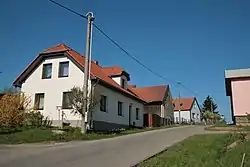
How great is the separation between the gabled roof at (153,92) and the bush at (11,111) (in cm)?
2610

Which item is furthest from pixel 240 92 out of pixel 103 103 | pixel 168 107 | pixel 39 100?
pixel 168 107

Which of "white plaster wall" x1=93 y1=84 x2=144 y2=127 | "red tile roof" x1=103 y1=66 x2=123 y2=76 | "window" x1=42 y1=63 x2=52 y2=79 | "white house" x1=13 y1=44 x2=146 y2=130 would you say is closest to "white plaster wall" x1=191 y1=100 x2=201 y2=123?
"white plaster wall" x1=93 y1=84 x2=144 y2=127

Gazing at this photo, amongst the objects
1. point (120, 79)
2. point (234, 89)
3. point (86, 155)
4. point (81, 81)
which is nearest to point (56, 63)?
point (81, 81)

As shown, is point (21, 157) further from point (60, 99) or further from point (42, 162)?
point (60, 99)

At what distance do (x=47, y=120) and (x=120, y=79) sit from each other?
10263 millimetres

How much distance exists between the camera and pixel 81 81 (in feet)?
87.9

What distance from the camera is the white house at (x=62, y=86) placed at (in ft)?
87.5

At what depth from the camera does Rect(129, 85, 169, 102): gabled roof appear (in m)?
48.9

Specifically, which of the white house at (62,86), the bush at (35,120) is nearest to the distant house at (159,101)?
the white house at (62,86)

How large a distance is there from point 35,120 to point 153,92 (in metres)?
29.2

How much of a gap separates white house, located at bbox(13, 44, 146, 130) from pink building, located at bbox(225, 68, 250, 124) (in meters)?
10.5

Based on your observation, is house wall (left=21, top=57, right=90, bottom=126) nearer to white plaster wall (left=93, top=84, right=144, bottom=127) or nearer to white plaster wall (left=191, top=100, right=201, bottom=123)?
white plaster wall (left=93, top=84, right=144, bottom=127)

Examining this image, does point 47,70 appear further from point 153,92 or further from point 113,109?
point 153,92

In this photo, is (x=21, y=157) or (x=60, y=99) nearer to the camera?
(x=21, y=157)
